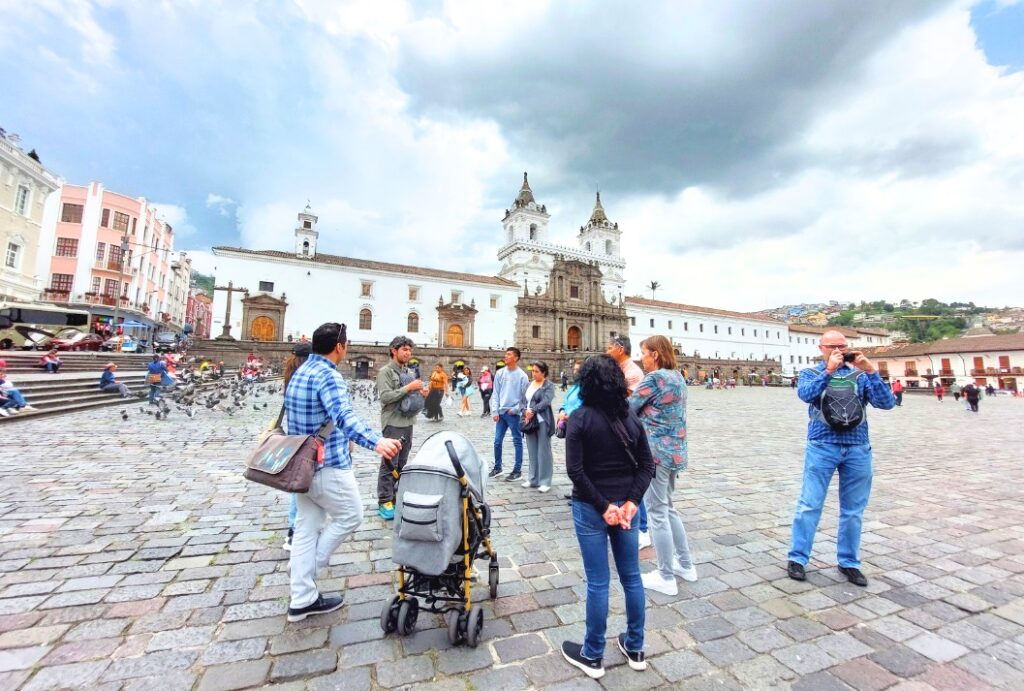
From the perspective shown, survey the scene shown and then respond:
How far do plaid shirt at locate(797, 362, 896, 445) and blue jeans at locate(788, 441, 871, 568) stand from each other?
5 cm

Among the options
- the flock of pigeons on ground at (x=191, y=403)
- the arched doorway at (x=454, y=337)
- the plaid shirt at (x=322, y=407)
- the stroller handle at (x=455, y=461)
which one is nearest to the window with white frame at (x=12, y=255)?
the flock of pigeons on ground at (x=191, y=403)

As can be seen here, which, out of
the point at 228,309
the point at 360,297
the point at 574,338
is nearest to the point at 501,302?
the point at 574,338

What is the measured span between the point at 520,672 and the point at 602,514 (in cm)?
93

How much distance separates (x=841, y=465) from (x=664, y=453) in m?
1.39

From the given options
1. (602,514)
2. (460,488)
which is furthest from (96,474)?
(602,514)

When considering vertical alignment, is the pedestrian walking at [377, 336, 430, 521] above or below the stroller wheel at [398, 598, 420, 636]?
above

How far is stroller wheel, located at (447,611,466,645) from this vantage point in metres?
2.32

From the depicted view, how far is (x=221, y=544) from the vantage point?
3639 mm

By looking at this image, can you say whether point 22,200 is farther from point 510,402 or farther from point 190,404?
point 510,402

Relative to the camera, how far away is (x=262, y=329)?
113ft

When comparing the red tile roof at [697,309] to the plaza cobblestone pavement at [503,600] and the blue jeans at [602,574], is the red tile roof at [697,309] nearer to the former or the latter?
the plaza cobblestone pavement at [503,600]

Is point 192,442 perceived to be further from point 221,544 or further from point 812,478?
point 812,478

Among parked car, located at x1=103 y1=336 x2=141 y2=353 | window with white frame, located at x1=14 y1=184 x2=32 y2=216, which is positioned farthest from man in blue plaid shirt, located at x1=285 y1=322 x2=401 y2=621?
window with white frame, located at x1=14 y1=184 x2=32 y2=216

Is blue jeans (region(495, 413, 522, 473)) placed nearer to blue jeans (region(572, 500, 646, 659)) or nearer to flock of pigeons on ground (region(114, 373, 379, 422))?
blue jeans (region(572, 500, 646, 659))
